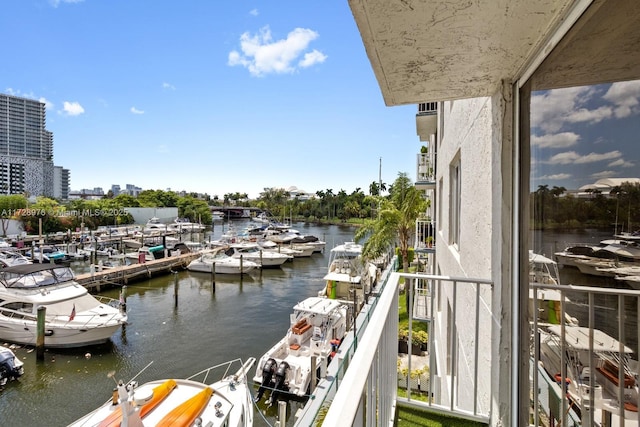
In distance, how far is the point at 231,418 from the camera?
684 cm

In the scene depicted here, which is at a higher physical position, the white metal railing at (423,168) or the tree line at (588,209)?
the white metal railing at (423,168)

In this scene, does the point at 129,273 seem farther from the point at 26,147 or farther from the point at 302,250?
the point at 26,147

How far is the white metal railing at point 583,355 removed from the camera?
3.84ft

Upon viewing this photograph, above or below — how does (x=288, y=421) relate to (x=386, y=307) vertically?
below

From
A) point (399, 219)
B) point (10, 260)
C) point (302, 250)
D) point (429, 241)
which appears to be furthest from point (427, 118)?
point (10, 260)

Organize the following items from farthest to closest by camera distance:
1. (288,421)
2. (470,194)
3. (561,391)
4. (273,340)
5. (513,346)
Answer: (273,340) → (288,421) → (470,194) → (513,346) → (561,391)

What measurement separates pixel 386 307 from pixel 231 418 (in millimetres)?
6779

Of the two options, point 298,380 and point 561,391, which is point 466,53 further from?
point 298,380

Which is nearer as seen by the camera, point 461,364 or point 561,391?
point 561,391

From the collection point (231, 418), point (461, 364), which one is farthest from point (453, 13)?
point (231, 418)

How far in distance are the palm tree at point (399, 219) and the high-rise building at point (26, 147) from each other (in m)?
103

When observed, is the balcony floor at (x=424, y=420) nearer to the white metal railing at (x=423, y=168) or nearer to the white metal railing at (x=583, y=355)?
the white metal railing at (x=583, y=355)

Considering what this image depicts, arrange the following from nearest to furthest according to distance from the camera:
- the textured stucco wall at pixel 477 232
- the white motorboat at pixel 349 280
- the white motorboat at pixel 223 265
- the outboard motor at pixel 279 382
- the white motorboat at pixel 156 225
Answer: the textured stucco wall at pixel 477 232 < the outboard motor at pixel 279 382 < the white motorboat at pixel 349 280 < the white motorboat at pixel 223 265 < the white motorboat at pixel 156 225

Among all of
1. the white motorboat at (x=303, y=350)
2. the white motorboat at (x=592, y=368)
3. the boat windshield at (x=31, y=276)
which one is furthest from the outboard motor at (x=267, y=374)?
the boat windshield at (x=31, y=276)
